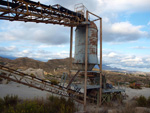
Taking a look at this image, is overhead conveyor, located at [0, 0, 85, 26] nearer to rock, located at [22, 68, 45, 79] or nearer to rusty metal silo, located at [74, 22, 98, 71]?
rusty metal silo, located at [74, 22, 98, 71]

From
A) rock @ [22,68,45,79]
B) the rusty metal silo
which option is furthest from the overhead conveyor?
rock @ [22,68,45,79]

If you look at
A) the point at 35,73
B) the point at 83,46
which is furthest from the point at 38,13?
the point at 35,73

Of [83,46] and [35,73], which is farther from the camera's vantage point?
[35,73]

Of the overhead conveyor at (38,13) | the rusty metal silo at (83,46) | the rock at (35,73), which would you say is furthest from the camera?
the rock at (35,73)

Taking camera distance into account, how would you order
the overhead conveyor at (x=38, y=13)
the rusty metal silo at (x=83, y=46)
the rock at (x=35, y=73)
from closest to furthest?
the overhead conveyor at (x=38, y=13) → the rusty metal silo at (x=83, y=46) → the rock at (x=35, y=73)

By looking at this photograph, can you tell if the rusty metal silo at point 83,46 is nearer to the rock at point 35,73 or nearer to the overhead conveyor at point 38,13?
the overhead conveyor at point 38,13

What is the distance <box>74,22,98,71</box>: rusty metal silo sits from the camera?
1198 centimetres

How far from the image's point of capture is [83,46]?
12.0 meters

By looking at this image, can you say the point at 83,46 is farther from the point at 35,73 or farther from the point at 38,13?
the point at 35,73

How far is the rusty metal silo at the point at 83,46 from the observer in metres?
12.0

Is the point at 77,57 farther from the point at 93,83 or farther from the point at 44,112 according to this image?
the point at 44,112

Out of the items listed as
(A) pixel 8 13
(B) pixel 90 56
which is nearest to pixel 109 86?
(B) pixel 90 56

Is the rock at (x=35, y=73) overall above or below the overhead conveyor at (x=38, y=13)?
below

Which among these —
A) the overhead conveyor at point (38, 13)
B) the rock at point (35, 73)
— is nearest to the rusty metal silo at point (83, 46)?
the overhead conveyor at point (38, 13)
